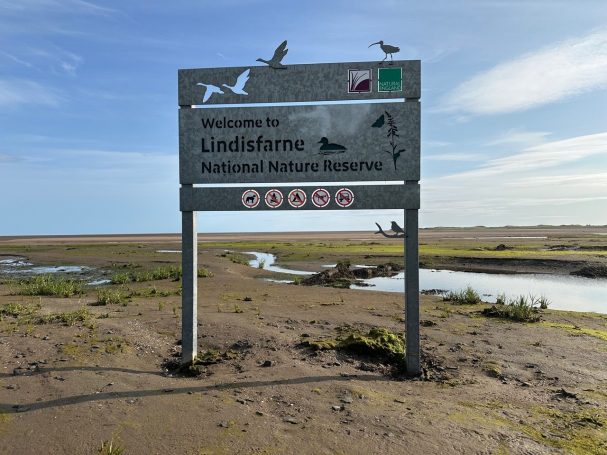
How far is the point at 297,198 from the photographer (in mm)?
8000

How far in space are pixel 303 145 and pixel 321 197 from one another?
1.00 m

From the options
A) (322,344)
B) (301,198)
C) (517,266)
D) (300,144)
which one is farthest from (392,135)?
(517,266)

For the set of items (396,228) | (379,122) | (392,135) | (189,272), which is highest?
(379,122)

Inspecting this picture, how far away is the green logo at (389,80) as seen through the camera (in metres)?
7.85

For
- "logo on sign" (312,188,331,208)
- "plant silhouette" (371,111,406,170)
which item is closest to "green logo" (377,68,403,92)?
"plant silhouette" (371,111,406,170)

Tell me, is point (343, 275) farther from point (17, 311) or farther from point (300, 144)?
point (300, 144)

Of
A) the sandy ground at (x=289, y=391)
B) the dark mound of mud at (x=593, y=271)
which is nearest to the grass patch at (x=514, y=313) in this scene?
the sandy ground at (x=289, y=391)

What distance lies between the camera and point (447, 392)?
6793mm

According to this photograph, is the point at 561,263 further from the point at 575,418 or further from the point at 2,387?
the point at 2,387

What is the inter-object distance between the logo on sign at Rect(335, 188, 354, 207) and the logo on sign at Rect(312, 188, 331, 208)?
7.0 inches

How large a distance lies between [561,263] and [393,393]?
99.1 feet

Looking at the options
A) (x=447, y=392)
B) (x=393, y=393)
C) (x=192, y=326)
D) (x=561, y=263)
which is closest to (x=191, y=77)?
(x=192, y=326)

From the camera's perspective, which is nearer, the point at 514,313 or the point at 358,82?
the point at 358,82

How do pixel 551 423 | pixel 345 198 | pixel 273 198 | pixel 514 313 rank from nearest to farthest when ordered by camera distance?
pixel 551 423 → pixel 345 198 → pixel 273 198 → pixel 514 313
